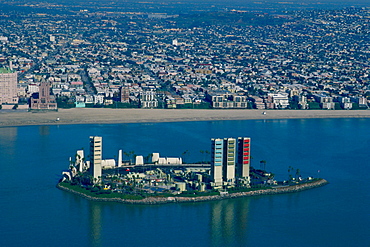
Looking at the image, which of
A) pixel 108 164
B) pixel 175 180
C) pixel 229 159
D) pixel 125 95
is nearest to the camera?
pixel 229 159

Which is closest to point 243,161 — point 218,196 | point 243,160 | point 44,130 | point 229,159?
point 243,160

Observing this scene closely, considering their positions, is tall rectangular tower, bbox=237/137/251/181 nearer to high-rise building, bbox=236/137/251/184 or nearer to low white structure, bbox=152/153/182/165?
high-rise building, bbox=236/137/251/184

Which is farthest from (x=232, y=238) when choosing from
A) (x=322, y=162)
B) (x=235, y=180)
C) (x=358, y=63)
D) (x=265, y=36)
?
(x=265, y=36)

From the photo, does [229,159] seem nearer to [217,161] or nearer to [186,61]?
[217,161]

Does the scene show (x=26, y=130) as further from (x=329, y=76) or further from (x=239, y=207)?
(x=329, y=76)

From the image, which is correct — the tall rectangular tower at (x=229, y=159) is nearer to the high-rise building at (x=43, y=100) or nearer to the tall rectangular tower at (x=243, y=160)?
the tall rectangular tower at (x=243, y=160)

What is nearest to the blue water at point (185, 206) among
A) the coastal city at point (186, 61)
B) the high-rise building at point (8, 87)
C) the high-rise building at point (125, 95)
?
the high-rise building at point (8, 87)

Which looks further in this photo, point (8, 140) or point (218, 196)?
point (8, 140)
